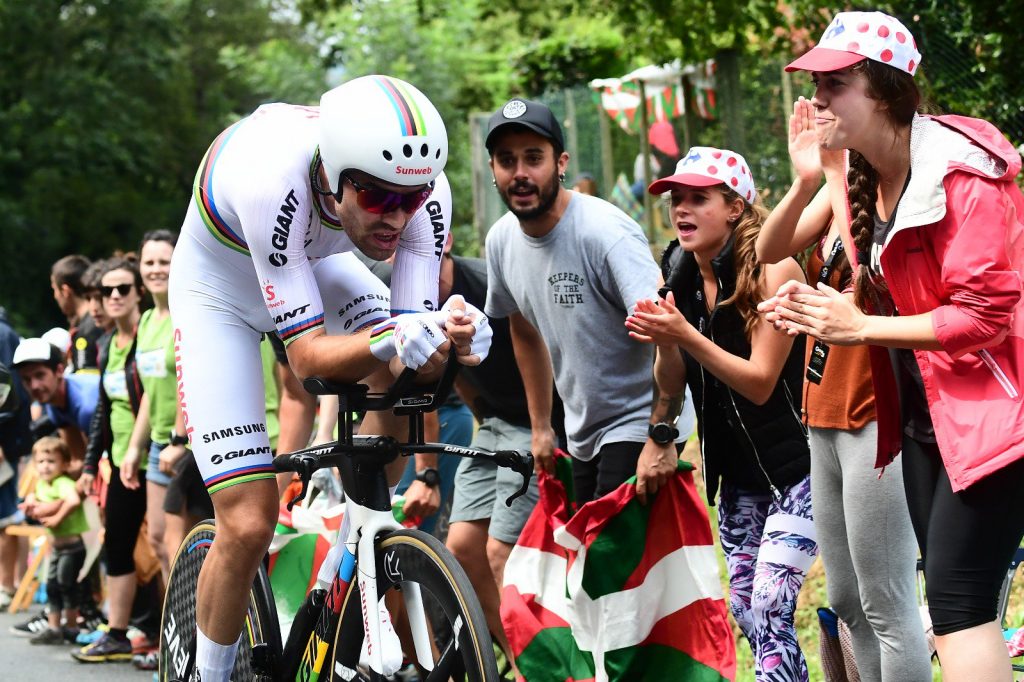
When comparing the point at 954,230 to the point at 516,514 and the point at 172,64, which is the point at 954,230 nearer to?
the point at 516,514

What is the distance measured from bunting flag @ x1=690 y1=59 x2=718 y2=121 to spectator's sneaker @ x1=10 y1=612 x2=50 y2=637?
7.86 metres

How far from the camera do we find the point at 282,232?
4.44 metres

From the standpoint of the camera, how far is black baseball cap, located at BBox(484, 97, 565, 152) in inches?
230

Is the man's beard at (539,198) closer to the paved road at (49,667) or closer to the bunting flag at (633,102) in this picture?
the paved road at (49,667)

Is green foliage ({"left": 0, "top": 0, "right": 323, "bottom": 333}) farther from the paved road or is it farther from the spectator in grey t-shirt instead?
the spectator in grey t-shirt

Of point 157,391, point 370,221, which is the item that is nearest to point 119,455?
point 157,391

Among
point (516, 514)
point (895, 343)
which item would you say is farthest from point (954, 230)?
point (516, 514)

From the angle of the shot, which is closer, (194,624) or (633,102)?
(194,624)

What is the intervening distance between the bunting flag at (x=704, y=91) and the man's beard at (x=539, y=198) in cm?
847

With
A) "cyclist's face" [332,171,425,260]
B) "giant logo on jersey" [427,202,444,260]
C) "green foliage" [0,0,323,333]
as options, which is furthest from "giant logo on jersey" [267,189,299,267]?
"green foliage" [0,0,323,333]

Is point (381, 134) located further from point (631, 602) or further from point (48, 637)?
point (48, 637)

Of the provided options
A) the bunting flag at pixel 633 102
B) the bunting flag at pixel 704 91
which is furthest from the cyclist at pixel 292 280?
the bunting flag at pixel 633 102

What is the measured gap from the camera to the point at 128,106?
39.5 m

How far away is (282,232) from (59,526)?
19.4 ft
